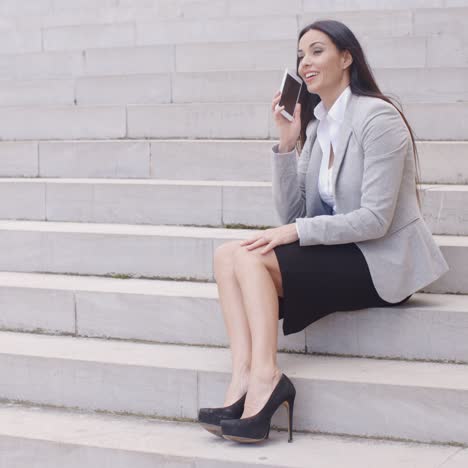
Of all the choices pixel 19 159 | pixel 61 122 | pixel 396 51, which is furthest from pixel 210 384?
pixel 396 51

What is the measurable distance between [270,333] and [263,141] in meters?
2.26

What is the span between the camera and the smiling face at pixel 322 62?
3916mm

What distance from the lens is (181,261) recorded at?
15.7 feet

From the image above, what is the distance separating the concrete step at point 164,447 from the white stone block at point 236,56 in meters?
3.66

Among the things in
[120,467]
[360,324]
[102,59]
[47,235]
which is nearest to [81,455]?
[120,467]

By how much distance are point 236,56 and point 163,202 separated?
88.0 inches

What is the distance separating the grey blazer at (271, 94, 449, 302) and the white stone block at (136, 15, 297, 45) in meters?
4.05

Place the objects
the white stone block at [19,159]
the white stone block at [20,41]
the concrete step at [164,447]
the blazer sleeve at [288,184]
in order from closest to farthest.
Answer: the concrete step at [164,447]
the blazer sleeve at [288,184]
the white stone block at [19,159]
the white stone block at [20,41]

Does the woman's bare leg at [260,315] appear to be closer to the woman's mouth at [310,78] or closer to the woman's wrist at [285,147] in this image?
the woman's wrist at [285,147]

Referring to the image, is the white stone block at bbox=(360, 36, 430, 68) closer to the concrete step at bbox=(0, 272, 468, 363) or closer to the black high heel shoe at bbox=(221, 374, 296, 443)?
the concrete step at bbox=(0, 272, 468, 363)

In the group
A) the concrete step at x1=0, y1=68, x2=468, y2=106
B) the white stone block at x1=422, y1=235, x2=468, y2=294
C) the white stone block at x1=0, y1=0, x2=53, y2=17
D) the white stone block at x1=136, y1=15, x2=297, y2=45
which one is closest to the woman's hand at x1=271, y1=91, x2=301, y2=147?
the white stone block at x1=422, y1=235, x2=468, y2=294

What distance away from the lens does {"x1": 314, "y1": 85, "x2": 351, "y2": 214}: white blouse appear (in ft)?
13.1

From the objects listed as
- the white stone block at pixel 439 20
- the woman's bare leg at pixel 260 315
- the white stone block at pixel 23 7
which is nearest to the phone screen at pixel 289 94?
the woman's bare leg at pixel 260 315

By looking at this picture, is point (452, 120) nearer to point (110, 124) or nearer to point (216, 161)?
point (216, 161)
